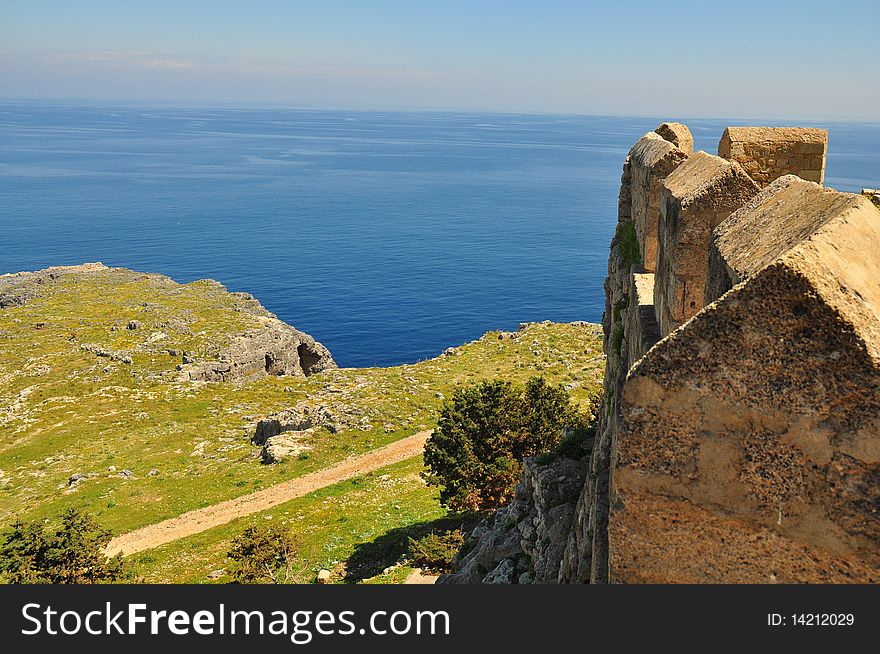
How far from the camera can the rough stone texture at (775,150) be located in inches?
501

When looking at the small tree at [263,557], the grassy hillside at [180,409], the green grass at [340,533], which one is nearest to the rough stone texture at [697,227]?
the green grass at [340,533]

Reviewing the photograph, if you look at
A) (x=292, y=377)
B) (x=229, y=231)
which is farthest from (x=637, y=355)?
(x=229, y=231)

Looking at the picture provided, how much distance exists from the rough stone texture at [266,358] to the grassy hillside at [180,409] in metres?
1.40

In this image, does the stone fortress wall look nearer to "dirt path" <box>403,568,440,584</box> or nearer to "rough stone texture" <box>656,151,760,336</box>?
"rough stone texture" <box>656,151,760,336</box>

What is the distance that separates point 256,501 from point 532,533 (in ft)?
73.4

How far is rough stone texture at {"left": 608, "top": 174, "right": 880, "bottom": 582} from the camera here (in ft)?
14.6

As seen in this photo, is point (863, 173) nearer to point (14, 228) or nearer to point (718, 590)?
point (718, 590)

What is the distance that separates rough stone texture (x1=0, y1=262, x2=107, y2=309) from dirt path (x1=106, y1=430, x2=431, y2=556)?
54496 millimetres

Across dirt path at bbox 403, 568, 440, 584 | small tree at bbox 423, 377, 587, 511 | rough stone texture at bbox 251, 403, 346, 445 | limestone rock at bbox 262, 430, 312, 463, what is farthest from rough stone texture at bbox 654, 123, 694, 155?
rough stone texture at bbox 251, 403, 346, 445

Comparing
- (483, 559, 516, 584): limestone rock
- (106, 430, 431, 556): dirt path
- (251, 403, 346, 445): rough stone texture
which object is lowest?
(106, 430, 431, 556): dirt path

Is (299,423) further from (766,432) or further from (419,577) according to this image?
(766,432)

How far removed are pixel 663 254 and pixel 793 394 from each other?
219 inches

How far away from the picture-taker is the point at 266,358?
61.6 meters

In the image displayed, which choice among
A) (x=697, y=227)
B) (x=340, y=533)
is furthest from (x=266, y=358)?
(x=697, y=227)
